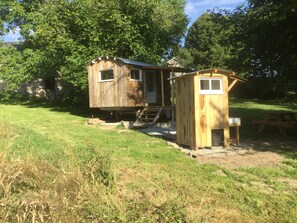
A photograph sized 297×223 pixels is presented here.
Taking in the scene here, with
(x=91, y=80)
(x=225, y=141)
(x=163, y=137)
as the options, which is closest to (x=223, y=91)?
(x=225, y=141)

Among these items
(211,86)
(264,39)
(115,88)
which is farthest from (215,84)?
(115,88)

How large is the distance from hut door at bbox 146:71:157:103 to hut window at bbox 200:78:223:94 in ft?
31.3

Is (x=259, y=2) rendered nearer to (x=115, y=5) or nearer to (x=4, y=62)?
(x=115, y=5)

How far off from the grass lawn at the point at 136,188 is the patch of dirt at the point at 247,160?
0.73 feet

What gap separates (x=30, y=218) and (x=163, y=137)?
358 inches

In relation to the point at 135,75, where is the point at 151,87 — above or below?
below

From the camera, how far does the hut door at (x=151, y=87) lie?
19.8m

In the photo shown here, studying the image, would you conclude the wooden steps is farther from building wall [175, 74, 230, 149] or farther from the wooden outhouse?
the wooden outhouse

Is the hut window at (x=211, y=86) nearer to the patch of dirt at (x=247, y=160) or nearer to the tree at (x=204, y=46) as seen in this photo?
the patch of dirt at (x=247, y=160)

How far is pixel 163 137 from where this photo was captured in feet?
42.0

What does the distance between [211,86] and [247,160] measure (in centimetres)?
248

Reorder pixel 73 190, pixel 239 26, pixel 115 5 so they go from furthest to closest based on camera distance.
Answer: pixel 115 5 → pixel 239 26 → pixel 73 190

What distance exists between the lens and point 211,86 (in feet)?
33.8

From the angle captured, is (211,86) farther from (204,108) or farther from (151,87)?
(151,87)
